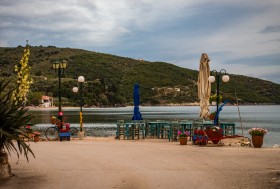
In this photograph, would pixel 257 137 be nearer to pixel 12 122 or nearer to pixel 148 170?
pixel 148 170

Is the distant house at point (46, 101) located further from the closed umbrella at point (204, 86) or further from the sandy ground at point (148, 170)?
the sandy ground at point (148, 170)

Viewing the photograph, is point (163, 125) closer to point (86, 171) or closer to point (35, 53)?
point (86, 171)

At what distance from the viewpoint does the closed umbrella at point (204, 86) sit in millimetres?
21125

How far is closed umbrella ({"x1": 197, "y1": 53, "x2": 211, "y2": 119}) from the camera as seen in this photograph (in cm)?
2112

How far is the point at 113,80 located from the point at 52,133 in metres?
130

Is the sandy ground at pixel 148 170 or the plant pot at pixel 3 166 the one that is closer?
the sandy ground at pixel 148 170

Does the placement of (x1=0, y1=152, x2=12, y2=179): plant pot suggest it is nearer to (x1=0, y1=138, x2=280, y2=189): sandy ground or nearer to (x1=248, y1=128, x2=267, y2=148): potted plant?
(x1=0, y1=138, x2=280, y2=189): sandy ground

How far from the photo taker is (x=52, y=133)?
21.5 metres

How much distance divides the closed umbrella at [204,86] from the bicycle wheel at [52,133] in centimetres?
767

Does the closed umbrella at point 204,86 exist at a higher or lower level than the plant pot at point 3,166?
higher

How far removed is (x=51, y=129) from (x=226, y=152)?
34.4ft

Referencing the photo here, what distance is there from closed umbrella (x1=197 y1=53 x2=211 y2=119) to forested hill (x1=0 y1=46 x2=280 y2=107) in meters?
110

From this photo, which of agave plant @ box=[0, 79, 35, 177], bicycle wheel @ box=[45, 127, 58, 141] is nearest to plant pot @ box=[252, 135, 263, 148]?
agave plant @ box=[0, 79, 35, 177]

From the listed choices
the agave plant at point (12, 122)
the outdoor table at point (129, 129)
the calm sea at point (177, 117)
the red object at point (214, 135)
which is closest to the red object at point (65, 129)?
the calm sea at point (177, 117)
